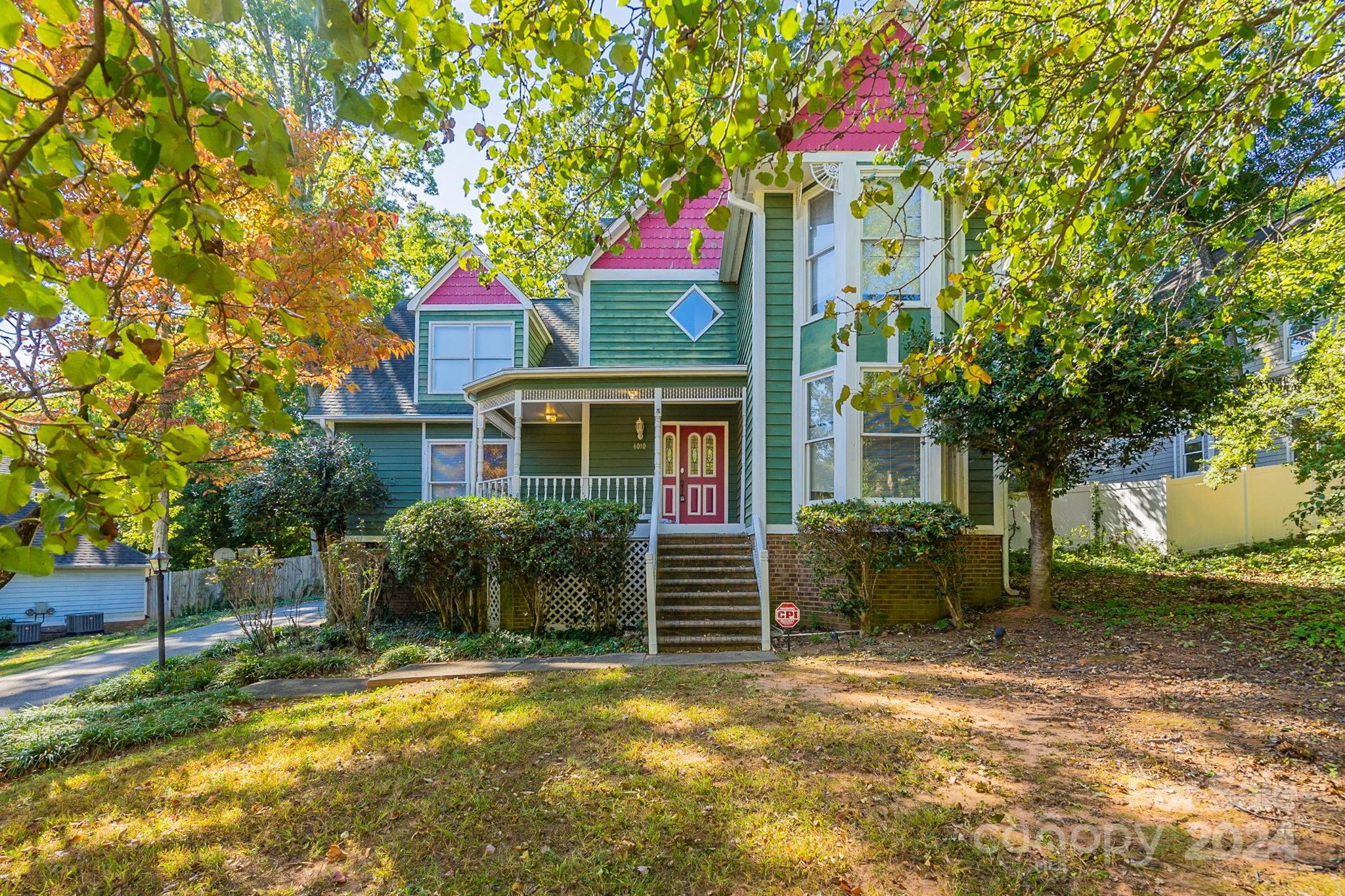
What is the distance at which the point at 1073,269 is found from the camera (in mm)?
4547

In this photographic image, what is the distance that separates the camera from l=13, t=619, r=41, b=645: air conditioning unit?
16703 millimetres

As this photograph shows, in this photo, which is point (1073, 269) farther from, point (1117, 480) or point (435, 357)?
point (1117, 480)

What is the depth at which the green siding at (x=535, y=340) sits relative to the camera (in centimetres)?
1422

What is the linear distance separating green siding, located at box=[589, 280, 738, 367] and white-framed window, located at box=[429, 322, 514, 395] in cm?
221

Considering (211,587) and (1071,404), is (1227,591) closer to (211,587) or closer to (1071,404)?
(1071,404)

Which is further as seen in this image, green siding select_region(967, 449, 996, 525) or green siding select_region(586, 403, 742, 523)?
green siding select_region(586, 403, 742, 523)

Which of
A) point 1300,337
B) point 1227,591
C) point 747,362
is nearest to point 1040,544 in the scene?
point 1227,591

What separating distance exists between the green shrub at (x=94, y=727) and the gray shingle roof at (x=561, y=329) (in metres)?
9.31

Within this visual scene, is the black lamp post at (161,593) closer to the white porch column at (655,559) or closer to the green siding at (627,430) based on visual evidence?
the white porch column at (655,559)

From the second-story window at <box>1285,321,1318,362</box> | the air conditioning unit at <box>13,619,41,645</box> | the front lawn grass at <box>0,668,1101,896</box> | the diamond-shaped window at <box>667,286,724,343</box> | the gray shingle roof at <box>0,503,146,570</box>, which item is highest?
the diamond-shaped window at <box>667,286,724,343</box>

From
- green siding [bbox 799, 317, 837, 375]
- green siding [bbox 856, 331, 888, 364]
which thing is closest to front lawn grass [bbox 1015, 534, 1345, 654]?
green siding [bbox 856, 331, 888, 364]

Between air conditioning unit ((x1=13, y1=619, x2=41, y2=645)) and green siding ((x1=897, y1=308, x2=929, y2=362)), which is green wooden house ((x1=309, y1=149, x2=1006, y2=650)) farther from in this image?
air conditioning unit ((x1=13, y1=619, x2=41, y2=645))

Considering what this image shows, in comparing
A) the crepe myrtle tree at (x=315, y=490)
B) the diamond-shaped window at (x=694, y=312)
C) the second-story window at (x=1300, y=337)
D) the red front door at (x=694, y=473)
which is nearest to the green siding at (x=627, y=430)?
the red front door at (x=694, y=473)

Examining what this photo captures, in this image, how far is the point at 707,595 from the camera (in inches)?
352
